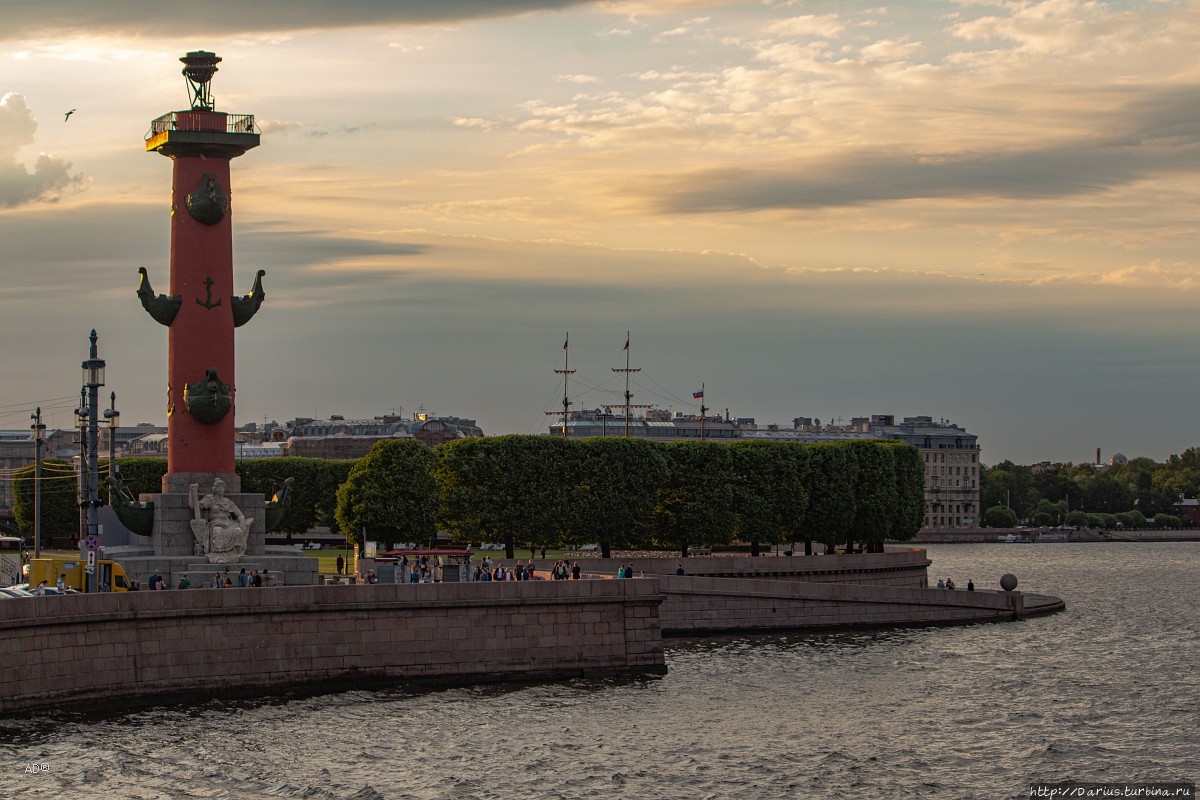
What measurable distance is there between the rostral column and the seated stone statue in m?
0.78

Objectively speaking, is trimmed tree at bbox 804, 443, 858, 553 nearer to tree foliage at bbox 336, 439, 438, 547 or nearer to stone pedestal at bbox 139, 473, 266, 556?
tree foliage at bbox 336, 439, 438, 547

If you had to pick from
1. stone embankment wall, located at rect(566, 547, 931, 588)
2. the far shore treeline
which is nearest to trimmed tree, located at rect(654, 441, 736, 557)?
the far shore treeline

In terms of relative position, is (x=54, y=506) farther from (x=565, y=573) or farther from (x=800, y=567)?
(x=565, y=573)

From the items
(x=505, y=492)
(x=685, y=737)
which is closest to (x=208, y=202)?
(x=685, y=737)

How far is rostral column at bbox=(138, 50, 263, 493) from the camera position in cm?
4606

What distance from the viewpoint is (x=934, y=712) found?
40875mm

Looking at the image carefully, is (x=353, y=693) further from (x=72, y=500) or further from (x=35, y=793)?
(x=72, y=500)

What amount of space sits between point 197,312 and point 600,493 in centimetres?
2676

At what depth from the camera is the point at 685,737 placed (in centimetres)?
3644

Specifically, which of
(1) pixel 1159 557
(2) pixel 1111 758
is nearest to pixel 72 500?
(2) pixel 1111 758

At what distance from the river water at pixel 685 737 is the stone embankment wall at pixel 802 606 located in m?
3.93

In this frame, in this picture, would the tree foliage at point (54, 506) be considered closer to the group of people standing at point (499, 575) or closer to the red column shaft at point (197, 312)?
the red column shaft at point (197, 312)

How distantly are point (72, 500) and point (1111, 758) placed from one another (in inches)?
2269

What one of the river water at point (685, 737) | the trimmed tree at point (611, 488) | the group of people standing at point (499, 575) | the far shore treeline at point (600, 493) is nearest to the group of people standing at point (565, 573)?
the group of people standing at point (499, 575)
